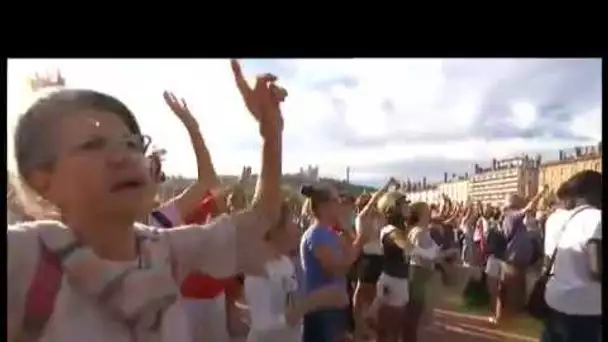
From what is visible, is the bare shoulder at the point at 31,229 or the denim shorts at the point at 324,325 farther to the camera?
the denim shorts at the point at 324,325

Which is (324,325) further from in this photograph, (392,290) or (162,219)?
(162,219)

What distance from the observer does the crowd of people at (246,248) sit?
1.93m

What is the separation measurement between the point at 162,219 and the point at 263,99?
31cm

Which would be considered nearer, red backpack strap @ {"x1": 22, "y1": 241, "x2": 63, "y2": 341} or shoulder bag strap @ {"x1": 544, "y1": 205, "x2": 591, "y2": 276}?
red backpack strap @ {"x1": 22, "y1": 241, "x2": 63, "y2": 341}

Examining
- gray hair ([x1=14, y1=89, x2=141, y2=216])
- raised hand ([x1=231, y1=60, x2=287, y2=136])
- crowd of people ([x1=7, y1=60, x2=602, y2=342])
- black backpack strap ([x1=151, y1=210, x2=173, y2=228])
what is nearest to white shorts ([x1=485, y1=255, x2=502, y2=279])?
crowd of people ([x1=7, y1=60, x2=602, y2=342])

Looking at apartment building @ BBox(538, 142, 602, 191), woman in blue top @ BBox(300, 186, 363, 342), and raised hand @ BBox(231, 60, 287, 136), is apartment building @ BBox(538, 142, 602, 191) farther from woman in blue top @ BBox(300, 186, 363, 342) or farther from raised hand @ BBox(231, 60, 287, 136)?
raised hand @ BBox(231, 60, 287, 136)

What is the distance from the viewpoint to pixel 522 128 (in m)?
2.04

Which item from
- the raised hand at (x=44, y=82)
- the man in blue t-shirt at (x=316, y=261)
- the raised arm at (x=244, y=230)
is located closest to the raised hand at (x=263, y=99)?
the raised arm at (x=244, y=230)

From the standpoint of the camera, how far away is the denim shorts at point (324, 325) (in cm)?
203

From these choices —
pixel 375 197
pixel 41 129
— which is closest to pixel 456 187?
pixel 375 197

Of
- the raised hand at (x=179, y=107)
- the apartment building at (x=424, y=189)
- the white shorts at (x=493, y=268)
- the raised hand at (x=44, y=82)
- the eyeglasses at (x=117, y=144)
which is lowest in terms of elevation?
the white shorts at (x=493, y=268)

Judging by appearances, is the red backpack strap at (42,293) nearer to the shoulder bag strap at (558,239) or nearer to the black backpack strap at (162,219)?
the black backpack strap at (162,219)

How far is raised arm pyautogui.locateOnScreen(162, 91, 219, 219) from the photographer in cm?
200

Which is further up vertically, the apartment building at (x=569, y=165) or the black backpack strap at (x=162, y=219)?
the apartment building at (x=569, y=165)
